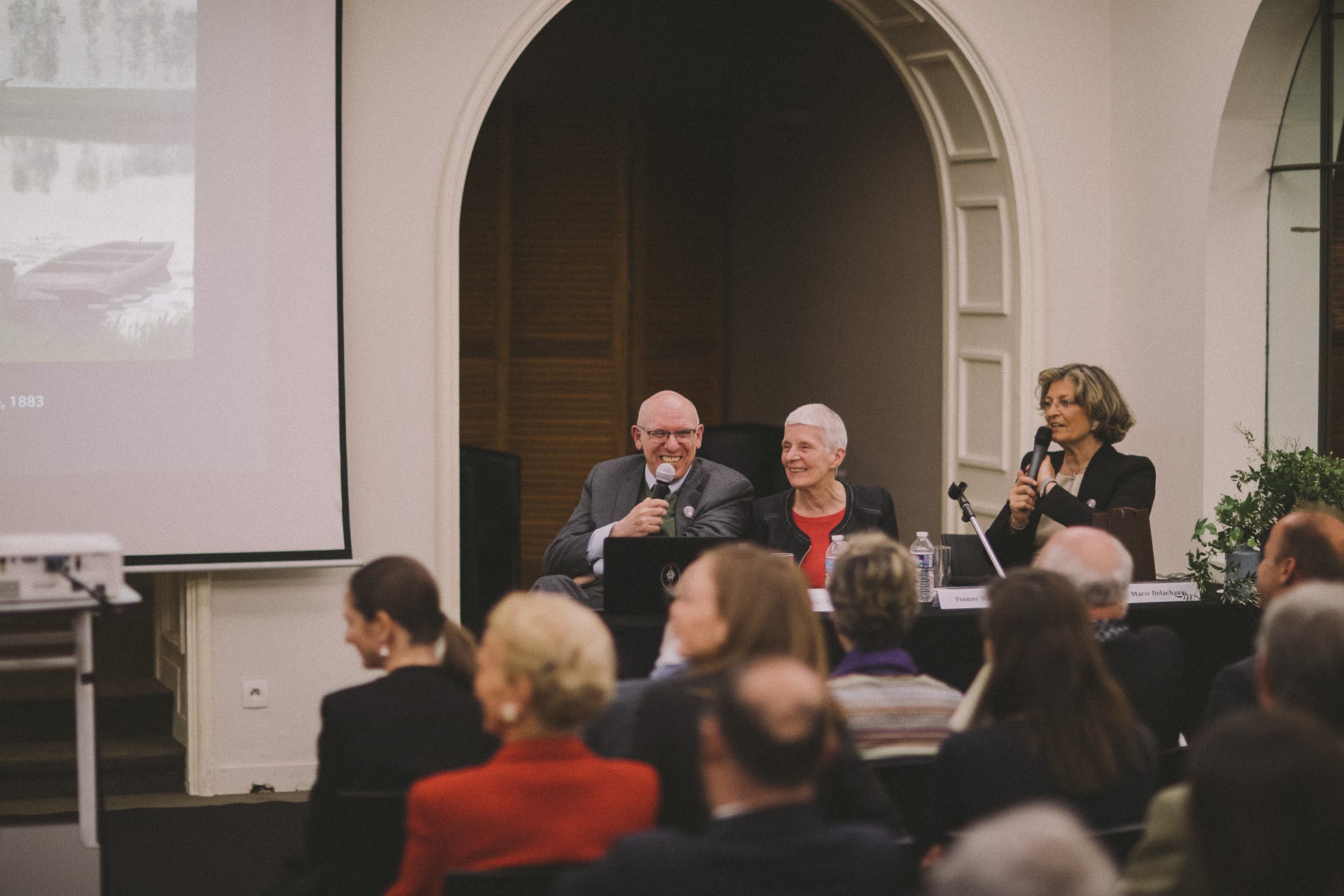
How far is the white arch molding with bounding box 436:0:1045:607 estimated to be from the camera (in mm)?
6023

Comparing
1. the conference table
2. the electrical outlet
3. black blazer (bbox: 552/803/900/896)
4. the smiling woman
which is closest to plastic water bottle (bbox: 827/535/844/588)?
the conference table

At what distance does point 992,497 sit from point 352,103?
116 inches

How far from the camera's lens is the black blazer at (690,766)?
2303mm

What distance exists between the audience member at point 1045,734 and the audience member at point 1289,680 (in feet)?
0.80

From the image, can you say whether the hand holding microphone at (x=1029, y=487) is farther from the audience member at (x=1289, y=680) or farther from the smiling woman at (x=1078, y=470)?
the audience member at (x=1289, y=680)

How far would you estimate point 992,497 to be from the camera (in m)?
6.21

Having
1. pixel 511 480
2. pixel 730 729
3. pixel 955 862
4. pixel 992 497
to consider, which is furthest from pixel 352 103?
pixel 955 862

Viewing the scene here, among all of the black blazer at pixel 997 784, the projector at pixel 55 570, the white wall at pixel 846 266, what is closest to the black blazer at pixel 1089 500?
the white wall at pixel 846 266

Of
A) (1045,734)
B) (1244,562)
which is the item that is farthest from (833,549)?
(1045,734)

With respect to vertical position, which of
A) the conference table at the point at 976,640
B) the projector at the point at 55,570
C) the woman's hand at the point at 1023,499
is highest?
the woman's hand at the point at 1023,499

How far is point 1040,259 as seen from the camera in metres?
6.05

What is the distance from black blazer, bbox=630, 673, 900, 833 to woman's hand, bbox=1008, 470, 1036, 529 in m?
2.39

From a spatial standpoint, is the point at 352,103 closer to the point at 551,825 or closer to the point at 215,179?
the point at 215,179

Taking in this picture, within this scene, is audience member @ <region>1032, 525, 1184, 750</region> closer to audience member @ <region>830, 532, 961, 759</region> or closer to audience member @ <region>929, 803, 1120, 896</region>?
audience member @ <region>830, 532, 961, 759</region>
